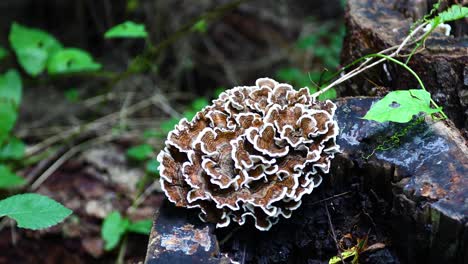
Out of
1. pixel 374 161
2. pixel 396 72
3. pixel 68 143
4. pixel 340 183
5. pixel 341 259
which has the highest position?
pixel 396 72

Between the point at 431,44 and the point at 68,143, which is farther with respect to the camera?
the point at 68,143

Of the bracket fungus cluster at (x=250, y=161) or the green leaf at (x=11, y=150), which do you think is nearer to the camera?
the bracket fungus cluster at (x=250, y=161)

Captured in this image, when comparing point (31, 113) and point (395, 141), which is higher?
point (395, 141)

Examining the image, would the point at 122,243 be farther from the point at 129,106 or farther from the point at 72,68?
the point at 129,106

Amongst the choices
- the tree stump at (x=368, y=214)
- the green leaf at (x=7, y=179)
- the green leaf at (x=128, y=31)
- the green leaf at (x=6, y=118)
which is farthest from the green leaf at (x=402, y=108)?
the green leaf at (x=6, y=118)

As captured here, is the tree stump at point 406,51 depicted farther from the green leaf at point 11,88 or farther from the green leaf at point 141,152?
the green leaf at point 11,88

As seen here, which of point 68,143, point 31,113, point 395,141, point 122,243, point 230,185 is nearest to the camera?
point 230,185

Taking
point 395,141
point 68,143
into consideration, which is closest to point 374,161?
point 395,141
